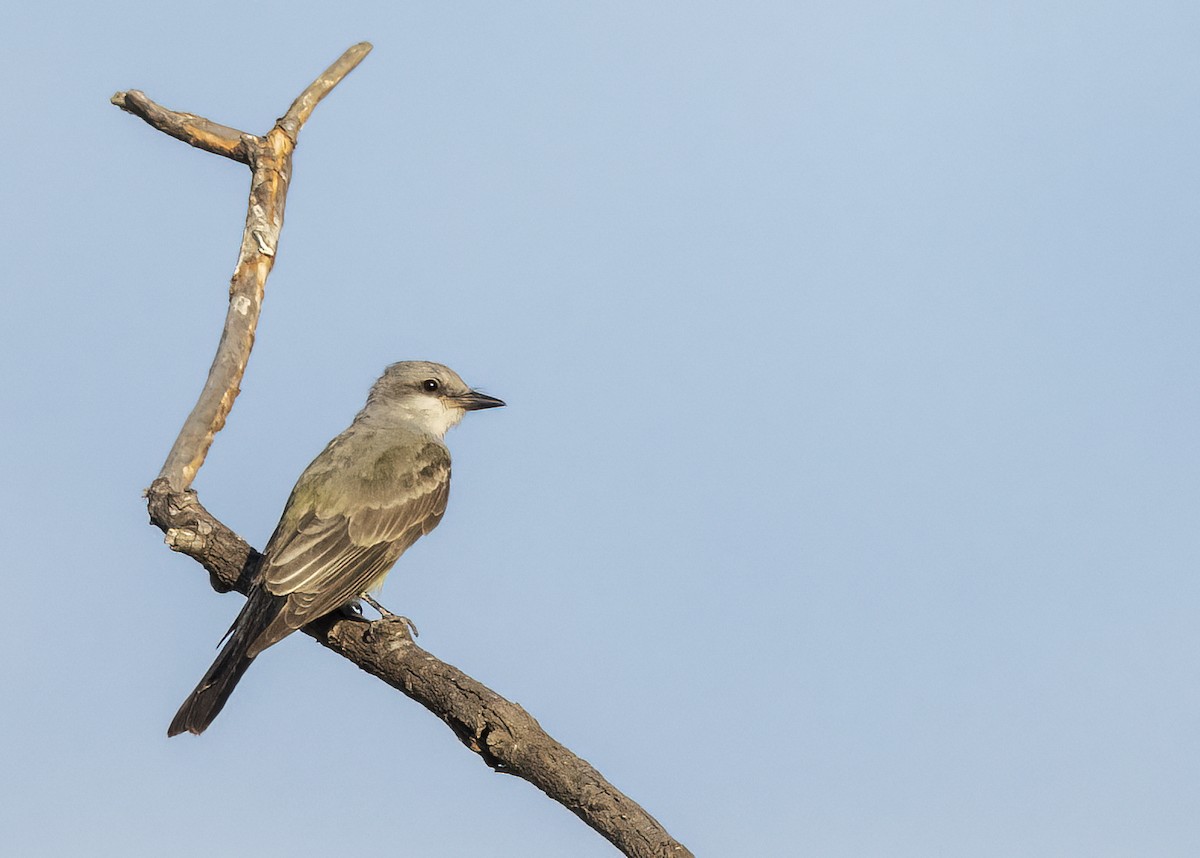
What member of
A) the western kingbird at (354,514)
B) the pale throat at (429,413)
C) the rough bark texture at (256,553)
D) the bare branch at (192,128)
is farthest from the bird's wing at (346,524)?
the bare branch at (192,128)

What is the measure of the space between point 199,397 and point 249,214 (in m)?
1.24

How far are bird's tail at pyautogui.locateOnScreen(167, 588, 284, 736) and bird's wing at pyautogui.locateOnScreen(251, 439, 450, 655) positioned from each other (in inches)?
2.8

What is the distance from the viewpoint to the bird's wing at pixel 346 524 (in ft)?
25.8

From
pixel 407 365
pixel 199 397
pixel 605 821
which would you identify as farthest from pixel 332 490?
pixel 605 821

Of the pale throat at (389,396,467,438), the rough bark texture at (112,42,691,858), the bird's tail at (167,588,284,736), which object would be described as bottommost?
the bird's tail at (167,588,284,736)

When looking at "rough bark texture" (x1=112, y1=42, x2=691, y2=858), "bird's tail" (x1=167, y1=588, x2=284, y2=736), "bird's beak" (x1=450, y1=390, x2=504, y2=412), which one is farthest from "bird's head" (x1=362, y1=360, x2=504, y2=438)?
"bird's tail" (x1=167, y1=588, x2=284, y2=736)

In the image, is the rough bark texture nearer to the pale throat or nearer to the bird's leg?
the bird's leg

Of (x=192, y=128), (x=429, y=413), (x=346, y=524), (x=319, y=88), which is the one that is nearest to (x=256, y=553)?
(x=346, y=524)

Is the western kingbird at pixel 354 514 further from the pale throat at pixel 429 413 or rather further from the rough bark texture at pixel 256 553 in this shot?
the rough bark texture at pixel 256 553

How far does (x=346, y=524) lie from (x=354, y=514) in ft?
0.36

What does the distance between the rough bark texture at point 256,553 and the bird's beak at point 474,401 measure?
95.7 inches

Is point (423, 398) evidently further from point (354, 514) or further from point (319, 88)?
point (319, 88)

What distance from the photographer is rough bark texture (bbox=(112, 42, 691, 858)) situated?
256 inches

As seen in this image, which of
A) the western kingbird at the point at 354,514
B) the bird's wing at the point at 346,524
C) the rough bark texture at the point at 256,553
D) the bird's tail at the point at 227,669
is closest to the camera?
the rough bark texture at the point at 256,553
